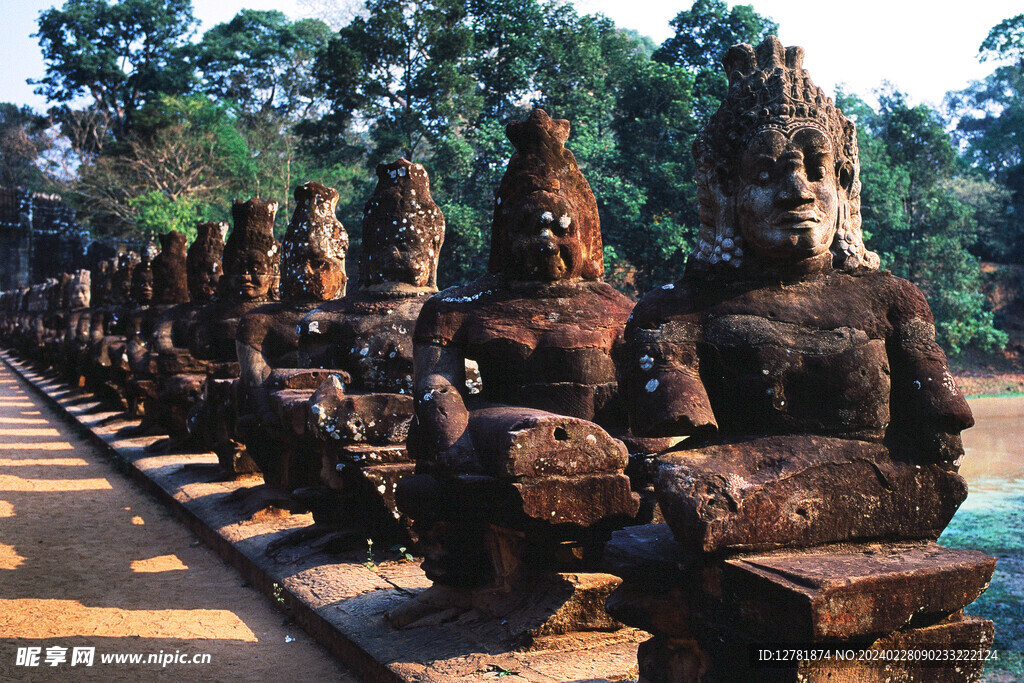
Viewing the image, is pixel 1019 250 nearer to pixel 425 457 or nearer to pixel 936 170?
pixel 936 170

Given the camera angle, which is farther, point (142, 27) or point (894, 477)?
point (142, 27)

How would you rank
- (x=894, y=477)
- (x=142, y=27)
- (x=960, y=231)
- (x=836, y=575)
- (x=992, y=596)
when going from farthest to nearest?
1. (x=142, y=27)
2. (x=960, y=231)
3. (x=992, y=596)
4. (x=894, y=477)
5. (x=836, y=575)

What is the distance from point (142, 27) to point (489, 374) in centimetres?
4214

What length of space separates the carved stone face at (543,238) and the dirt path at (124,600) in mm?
1882

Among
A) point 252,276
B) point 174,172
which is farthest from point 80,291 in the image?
point 252,276

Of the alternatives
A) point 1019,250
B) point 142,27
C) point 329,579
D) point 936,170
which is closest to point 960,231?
point 936,170

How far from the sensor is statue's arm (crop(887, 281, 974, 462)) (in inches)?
112

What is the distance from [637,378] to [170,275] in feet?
35.9

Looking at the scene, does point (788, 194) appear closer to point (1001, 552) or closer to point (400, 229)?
point (400, 229)

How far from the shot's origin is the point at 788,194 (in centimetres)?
287

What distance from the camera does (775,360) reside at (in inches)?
113

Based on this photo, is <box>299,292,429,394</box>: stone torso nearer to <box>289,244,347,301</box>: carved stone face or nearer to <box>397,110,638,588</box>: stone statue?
<box>289,244,347,301</box>: carved stone face

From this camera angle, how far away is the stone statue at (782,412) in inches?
101

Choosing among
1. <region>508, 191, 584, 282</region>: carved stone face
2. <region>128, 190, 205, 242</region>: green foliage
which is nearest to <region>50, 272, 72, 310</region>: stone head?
<region>128, 190, 205, 242</region>: green foliage
